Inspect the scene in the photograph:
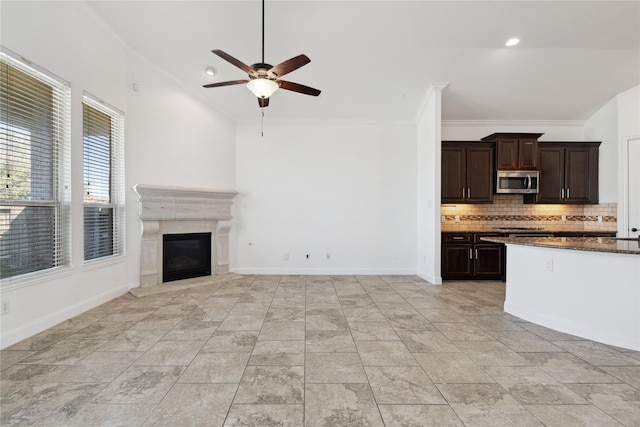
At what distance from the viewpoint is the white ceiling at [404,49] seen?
10.5ft

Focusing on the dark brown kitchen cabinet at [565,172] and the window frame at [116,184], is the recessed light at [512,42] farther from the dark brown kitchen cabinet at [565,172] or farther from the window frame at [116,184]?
the window frame at [116,184]

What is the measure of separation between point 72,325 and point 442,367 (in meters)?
3.73

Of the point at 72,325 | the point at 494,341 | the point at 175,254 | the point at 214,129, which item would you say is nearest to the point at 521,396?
the point at 494,341

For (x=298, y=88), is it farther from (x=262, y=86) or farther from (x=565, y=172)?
(x=565, y=172)

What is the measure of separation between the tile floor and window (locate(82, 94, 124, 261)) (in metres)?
0.95

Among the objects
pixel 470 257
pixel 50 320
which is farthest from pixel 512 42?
pixel 50 320

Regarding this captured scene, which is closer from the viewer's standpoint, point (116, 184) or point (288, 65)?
point (288, 65)

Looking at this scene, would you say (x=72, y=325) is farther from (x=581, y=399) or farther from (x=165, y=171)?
(x=581, y=399)

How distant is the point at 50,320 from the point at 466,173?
648 centimetres

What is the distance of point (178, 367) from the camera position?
2.05 meters

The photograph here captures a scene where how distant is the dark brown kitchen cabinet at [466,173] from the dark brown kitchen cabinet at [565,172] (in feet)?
3.44

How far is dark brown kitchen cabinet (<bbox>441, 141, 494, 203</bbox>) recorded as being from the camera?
16.6 ft

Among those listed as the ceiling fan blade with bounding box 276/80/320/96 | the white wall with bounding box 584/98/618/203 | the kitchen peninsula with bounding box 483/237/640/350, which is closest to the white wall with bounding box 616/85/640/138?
the white wall with bounding box 584/98/618/203

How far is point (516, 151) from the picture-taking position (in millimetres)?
5012
